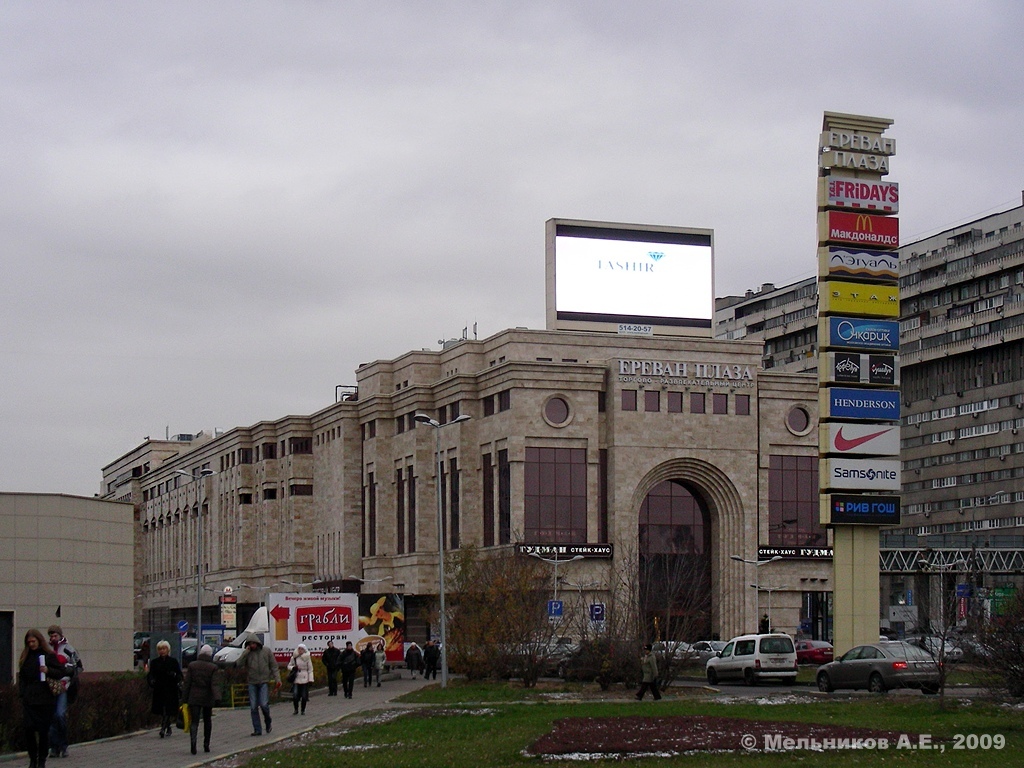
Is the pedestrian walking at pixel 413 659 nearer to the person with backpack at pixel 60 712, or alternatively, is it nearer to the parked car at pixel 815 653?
the parked car at pixel 815 653

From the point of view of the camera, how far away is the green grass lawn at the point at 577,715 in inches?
813

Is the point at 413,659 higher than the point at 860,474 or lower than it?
lower

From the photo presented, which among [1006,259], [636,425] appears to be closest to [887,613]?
[1006,259]

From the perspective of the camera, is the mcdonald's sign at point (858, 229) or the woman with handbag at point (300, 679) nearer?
the woman with handbag at point (300, 679)

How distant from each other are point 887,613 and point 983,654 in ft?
278

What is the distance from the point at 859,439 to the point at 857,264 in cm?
656

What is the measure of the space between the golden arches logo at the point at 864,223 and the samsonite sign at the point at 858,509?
395 inches

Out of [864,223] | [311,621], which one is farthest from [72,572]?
[864,223]

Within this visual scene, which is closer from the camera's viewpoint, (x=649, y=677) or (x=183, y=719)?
(x=183, y=719)

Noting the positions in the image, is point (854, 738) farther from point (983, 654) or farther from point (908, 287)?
point (908, 287)

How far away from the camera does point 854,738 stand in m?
22.9

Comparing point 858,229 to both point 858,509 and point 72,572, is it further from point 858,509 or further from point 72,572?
point 72,572

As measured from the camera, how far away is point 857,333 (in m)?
57.3

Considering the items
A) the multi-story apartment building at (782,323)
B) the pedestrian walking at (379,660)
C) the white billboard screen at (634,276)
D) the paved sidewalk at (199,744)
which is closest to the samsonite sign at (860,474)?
the pedestrian walking at (379,660)
